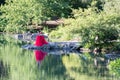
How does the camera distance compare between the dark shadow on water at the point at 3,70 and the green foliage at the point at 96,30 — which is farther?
the green foliage at the point at 96,30

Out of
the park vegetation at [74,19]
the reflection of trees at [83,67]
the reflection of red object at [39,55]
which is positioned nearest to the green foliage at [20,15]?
the park vegetation at [74,19]

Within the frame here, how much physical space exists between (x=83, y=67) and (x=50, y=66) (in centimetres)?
190

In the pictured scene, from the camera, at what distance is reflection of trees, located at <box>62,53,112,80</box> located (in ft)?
68.7

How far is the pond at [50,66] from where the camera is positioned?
2038 centimetres

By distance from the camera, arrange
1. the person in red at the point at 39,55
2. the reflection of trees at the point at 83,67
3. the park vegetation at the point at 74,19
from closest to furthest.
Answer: the reflection of trees at the point at 83,67 → the person in red at the point at 39,55 → the park vegetation at the point at 74,19

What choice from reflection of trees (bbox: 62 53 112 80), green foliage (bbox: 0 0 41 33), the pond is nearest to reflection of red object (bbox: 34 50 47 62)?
the pond

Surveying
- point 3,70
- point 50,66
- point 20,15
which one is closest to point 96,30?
point 50,66

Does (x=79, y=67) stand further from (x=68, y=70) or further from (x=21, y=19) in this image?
(x=21, y=19)

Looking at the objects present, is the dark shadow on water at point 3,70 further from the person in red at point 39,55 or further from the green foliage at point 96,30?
the green foliage at point 96,30

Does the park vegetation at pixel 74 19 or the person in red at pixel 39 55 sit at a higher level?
the park vegetation at pixel 74 19

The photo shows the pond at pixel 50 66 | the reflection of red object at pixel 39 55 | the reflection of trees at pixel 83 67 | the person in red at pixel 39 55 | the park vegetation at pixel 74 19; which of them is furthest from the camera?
the park vegetation at pixel 74 19

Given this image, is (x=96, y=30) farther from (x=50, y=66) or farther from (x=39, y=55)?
(x=50, y=66)

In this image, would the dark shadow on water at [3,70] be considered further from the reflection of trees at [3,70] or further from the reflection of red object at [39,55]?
the reflection of red object at [39,55]

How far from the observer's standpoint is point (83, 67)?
2392cm
